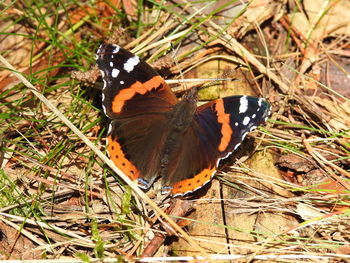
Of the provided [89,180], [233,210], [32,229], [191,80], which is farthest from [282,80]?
[32,229]

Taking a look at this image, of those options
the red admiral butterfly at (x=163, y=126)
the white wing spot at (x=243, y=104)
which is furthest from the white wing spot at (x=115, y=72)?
the white wing spot at (x=243, y=104)

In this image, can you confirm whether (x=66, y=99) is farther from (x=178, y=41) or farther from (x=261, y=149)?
(x=261, y=149)

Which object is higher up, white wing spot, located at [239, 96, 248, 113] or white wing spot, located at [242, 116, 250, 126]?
white wing spot, located at [239, 96, 248, 113]

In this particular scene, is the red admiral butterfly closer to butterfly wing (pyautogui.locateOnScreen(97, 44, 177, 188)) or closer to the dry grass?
butterfly wing (pyautogui.locateOnScreen(97, 44, 177, 188))

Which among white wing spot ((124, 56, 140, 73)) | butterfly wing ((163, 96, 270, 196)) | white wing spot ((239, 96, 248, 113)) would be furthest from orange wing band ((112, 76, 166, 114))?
white wing spot ((239, 96, 248, 113))

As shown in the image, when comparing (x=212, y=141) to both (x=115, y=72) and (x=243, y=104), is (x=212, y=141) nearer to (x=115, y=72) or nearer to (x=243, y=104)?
(x=243, y=104)

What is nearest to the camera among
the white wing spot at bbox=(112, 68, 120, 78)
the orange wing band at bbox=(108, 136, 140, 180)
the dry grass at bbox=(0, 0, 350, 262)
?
the dry grass at bbox=(0, 0, 350, 262)

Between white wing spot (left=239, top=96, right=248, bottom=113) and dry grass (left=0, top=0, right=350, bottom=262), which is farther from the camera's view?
white wing spot (left=239, top=96, right=248, bottom=113)

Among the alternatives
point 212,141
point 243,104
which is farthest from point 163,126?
point 243,104

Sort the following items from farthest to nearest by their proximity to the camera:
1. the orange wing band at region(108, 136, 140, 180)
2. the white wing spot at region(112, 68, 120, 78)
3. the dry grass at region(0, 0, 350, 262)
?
Answer: the white wing spot at region(112, 68, 120, 78)
the orange wing band at region(108, 136, 140, 180)
the dry grass at region(0, 0, 350, 262)
